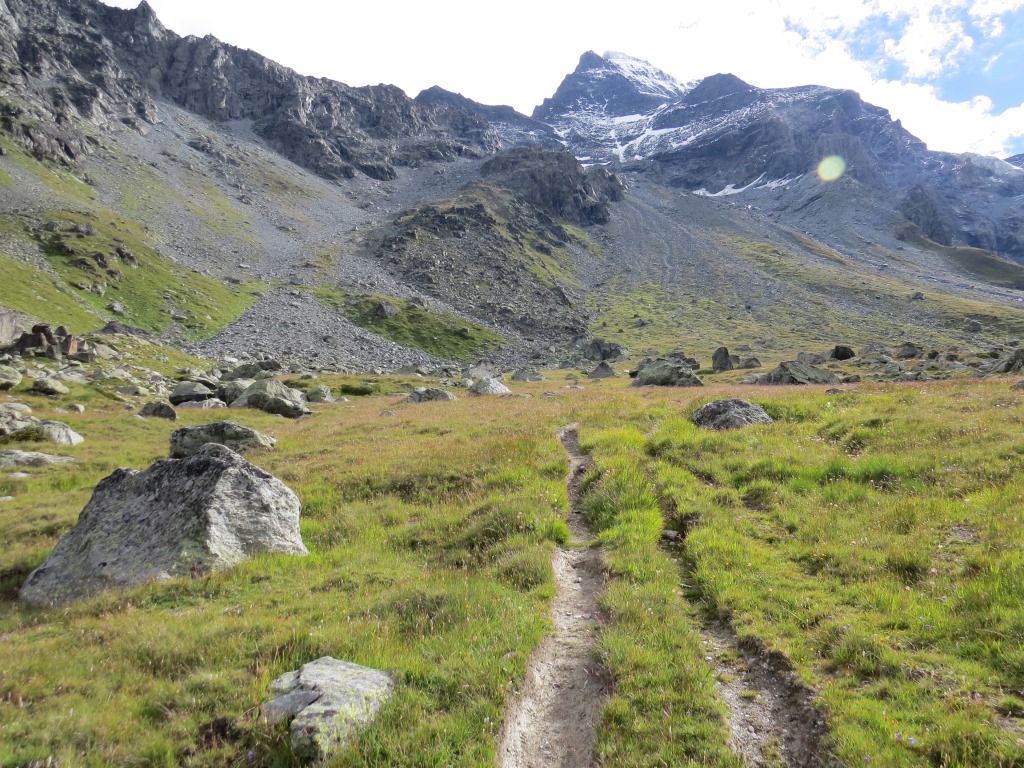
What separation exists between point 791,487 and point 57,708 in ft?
49.0

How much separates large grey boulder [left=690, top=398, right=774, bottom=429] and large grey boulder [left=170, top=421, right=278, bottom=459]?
2014 cm

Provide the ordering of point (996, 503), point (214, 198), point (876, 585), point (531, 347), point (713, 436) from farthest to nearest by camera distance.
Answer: point (214, 198) < point (531, 347) < point (713, 436) < point (996, 503) < point (876, 585)

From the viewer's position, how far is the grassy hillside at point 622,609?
19.2 feet

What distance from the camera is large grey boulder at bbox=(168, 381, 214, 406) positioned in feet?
149

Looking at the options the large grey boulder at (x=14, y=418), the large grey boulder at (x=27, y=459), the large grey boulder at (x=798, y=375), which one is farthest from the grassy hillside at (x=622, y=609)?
the large grey boulder at (x=798, y=375)

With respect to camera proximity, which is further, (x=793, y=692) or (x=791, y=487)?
(x=791, y=487)

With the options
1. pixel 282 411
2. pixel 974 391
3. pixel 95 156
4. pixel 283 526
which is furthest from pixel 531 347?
pixel 95 156

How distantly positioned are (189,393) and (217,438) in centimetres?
2735

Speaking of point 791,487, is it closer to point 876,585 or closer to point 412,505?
point 876,585

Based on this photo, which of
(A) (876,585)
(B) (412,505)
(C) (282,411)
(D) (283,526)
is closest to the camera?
(A) (876,585)

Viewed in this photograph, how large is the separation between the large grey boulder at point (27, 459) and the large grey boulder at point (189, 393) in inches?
974

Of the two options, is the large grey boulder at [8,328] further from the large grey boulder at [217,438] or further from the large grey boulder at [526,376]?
the large grey boulder at [526,376]

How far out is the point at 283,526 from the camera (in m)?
12.9

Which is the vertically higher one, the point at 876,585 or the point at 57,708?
the point at 876,585
